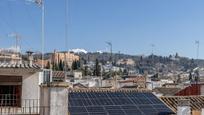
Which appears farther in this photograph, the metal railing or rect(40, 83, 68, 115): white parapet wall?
the metal railing

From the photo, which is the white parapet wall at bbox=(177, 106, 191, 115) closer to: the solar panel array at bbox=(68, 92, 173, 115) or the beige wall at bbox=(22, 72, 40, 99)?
the solar panel array at bbox=(68, 92, 173, 115)

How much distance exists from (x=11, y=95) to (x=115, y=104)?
4650 millimetres

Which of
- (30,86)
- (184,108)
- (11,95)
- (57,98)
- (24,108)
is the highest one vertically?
(30,86)

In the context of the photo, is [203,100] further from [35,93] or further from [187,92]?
[187,92]

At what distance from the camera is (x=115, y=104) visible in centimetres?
1977

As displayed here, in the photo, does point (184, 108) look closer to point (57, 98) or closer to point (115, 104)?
point (115, 104)

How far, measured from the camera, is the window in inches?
781

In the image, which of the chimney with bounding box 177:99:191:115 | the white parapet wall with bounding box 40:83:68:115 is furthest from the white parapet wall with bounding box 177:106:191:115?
the white parapet wall with bounding box 40:83:68:115

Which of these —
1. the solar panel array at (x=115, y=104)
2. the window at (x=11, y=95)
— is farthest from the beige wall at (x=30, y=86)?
the solar panel array at (x=115, y=104)

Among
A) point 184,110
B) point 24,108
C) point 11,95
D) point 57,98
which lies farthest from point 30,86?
point 184,110

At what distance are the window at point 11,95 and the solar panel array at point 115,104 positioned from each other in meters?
2.32

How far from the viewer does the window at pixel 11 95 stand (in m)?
19.8

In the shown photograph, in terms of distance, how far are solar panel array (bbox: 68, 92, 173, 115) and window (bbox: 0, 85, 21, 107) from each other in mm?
2318

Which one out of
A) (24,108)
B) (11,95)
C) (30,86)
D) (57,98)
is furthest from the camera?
(30,86)
